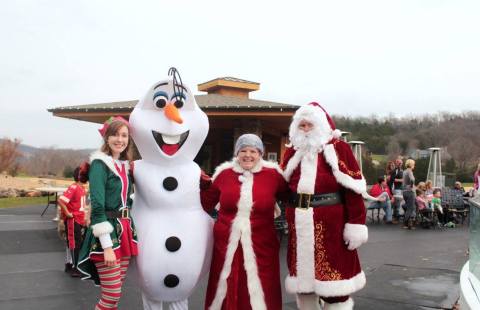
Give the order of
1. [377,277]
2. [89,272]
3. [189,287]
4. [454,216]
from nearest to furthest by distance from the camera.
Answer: [89,272] → [189,287] → [377,277] → [454,216]

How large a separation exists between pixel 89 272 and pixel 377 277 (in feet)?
14.0

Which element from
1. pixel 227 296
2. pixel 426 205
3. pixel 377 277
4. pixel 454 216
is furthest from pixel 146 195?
pixel 454 216

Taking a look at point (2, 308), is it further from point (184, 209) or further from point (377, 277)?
point (377, 277)

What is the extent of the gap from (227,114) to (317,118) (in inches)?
286

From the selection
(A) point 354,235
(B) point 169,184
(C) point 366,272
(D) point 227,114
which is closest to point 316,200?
(A) point 354,235

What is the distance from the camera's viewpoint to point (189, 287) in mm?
3316

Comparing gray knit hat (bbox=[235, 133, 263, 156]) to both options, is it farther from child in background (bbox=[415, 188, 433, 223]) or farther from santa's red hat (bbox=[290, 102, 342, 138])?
child in background (bbox=[415, 188, 433, 223])

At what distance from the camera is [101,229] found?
291 centimetres

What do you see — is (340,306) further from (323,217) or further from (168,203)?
(168,203)

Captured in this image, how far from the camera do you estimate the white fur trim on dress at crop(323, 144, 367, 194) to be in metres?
3.23

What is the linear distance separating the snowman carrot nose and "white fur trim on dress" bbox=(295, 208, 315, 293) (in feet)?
3.74

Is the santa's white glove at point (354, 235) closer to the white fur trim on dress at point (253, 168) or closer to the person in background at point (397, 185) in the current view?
the white fur trim on dress at point (253, 168)

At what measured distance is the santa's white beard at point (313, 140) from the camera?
131 inches

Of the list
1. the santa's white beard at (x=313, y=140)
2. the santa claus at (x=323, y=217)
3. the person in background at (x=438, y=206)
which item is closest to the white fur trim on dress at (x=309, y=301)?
the santa claus at (x=323, y=217)
